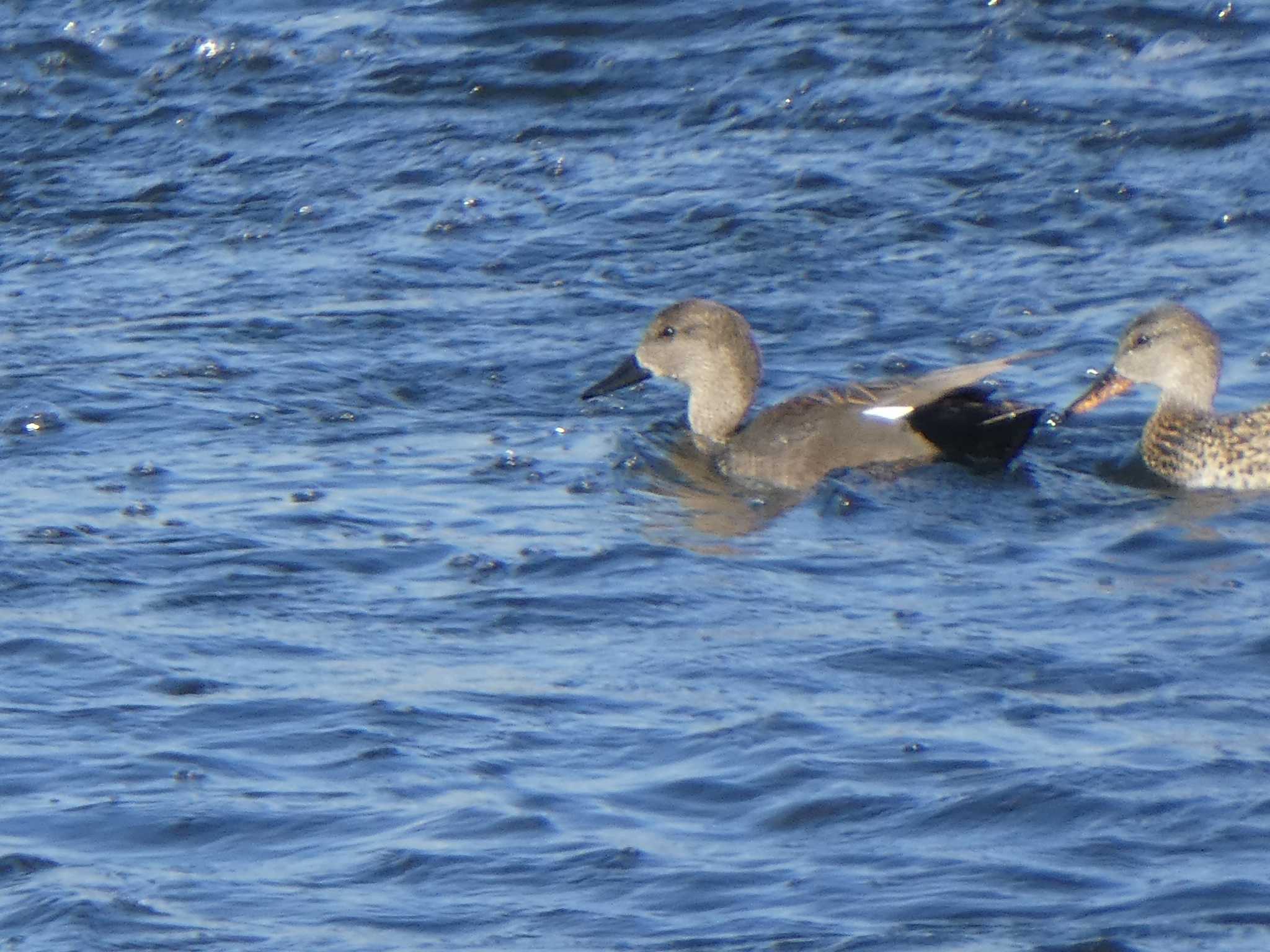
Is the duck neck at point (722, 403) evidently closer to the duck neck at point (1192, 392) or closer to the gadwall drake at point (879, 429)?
the gadwall drake at point (879, 429)

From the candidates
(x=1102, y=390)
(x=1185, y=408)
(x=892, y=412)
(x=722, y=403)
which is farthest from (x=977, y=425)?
(x=722, y=403)

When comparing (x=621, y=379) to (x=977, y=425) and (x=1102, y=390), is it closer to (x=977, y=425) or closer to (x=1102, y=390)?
(x=977, y=425)

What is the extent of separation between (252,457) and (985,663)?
3.33m

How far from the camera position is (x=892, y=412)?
8492 mm

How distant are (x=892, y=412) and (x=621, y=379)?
4.27ft

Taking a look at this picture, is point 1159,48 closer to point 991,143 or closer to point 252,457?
point 991,143

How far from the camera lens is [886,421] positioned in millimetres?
8508

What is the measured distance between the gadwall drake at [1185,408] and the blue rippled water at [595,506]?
0.62 feet

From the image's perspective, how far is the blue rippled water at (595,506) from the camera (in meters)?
5.42

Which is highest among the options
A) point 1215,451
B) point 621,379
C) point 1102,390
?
point 621,379

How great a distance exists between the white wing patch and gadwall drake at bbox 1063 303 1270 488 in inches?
32.9

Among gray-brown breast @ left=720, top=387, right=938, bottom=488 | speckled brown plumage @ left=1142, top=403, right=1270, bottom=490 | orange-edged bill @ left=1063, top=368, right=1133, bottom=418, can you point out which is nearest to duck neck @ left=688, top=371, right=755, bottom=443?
gray-brown breast @ left=720, top=387, right=938, bottom=488

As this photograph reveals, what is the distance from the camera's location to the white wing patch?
8.48 meters

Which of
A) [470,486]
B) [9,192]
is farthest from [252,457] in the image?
[9,192]
